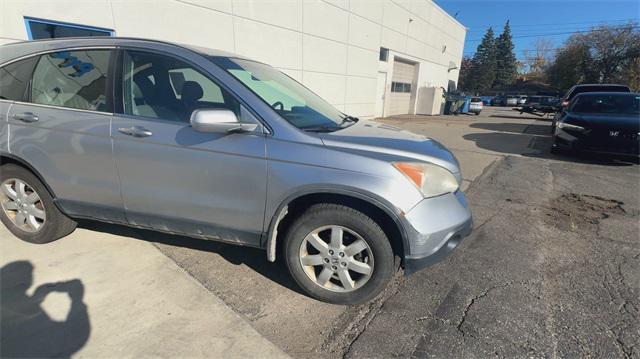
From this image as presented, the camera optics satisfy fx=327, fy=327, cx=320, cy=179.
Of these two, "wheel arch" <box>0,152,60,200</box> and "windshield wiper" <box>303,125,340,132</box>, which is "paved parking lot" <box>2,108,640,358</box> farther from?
"windshield wiper" <box>303,125,340,132</box>

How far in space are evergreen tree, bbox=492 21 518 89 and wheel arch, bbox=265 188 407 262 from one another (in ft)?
257

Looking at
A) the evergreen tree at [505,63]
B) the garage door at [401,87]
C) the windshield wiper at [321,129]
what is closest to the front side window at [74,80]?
the windshield wiper at [321,129]

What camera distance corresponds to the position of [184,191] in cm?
252

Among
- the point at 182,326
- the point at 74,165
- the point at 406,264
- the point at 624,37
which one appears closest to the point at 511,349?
the point at 406,264

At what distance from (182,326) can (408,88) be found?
23899 mm

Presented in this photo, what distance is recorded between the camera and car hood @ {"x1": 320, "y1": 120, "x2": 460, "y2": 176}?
2.27 meters

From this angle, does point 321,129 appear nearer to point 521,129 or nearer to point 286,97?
point 286,97

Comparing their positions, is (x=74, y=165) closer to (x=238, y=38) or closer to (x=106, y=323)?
(x=106, y=323)

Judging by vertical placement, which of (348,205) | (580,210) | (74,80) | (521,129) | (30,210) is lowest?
(521,129)

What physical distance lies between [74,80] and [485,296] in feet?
12.6

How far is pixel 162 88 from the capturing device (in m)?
2.62

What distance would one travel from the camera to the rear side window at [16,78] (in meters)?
2.89

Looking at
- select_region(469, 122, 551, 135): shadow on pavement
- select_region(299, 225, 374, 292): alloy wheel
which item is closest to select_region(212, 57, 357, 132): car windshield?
select_region(299, 225, 374, 292): alloy wheel

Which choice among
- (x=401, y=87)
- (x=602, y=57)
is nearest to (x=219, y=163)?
(x=401, y=87)
